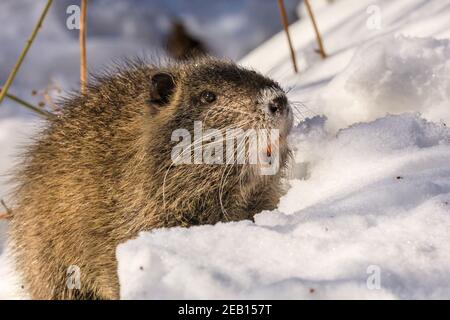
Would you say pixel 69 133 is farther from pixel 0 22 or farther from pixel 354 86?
pixel 0 22

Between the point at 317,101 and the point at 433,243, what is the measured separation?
1.82 meters

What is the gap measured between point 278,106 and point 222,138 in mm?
277

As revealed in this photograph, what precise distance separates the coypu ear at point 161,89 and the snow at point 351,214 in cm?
70

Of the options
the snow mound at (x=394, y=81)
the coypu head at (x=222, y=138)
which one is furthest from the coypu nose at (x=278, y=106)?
the snow mound at (x=394, y=81)

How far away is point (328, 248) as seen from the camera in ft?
7.72

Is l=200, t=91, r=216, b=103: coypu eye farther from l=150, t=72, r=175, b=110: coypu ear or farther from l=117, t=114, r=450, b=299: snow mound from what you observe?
l=117, t=114, r=450, b=299: snow mound

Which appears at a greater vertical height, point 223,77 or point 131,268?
point 223,77

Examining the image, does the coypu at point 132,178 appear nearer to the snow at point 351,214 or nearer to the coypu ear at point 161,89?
the coypu ear at point 161,89

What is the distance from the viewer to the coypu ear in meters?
3.34

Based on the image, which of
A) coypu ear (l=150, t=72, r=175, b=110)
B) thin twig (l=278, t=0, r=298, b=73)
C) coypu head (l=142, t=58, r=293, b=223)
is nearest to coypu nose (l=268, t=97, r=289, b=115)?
coypu head (l=142, t=58, r=293, b=223)

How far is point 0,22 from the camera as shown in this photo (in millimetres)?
10469

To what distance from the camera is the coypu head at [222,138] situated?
3.07 metres

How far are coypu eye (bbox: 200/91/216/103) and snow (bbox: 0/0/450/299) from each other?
522mm

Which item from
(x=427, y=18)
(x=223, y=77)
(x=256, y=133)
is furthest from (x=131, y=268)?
(x=427, y=18)
